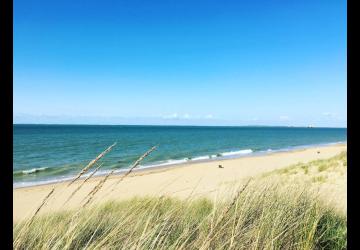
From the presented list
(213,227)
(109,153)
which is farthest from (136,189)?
(109,153)

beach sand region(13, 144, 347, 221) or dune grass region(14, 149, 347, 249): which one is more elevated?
dune grass region(14, 149, 347, 249)

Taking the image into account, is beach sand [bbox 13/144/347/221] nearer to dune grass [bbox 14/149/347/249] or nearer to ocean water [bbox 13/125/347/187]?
dune grass [bbox 14/149/347/249]

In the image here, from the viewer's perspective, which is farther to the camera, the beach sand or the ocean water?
the ocean water

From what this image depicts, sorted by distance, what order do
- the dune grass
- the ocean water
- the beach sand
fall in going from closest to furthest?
the dune grass
the beach sand
the ocean water

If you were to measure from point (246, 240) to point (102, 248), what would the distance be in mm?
1099

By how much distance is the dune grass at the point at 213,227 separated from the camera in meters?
2.43

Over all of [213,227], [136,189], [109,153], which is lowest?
[109,153]

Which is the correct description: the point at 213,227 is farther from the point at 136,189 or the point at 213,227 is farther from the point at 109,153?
the point at 109,153

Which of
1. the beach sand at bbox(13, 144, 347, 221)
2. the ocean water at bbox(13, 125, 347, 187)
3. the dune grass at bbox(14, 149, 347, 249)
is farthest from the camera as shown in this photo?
the ocean water at bbox(13, 125, 347, 187)

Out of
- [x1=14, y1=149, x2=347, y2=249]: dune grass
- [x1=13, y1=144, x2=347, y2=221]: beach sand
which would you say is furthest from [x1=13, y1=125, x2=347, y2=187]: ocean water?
[x1=13, y1=144, x2=347, y2=221]: beach sand

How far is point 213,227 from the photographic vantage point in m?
2.28

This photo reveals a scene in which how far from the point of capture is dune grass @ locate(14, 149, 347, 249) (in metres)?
2.43
